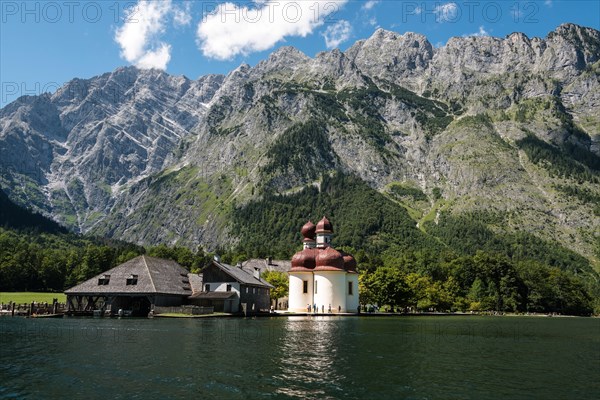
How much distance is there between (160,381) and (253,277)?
82536 millimetres

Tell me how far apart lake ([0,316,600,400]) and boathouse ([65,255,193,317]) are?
1473 inches

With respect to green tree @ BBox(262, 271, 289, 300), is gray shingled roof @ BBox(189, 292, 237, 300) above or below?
below

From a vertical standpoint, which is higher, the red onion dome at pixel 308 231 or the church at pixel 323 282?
the red onion dome at pixel 308 231

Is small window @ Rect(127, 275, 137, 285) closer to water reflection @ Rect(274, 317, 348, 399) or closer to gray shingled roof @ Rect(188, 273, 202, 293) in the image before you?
gray shingled roof @ Rect(188, 273, 202, 293)

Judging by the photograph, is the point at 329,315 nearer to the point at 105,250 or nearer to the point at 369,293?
the point at 369,293

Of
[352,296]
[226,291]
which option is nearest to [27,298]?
[226,291]

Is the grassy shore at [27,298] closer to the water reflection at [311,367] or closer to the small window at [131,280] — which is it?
the small window at [131,280]

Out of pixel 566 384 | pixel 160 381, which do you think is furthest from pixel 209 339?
pixel 566 384

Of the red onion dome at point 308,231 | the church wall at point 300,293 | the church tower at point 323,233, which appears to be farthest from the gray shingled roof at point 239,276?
the red onion dome at point 308,231

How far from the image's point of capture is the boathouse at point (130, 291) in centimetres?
8756

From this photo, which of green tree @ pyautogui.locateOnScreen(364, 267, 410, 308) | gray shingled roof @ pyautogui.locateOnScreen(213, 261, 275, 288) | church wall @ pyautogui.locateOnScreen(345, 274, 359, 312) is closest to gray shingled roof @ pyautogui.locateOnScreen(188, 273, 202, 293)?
gray shingled roof @ pyautogui.locateOnScreen(213, 261, 275, 288)

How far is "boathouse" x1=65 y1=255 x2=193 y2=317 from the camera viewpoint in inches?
3447

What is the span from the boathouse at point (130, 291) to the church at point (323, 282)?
26.8m

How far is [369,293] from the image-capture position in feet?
402
